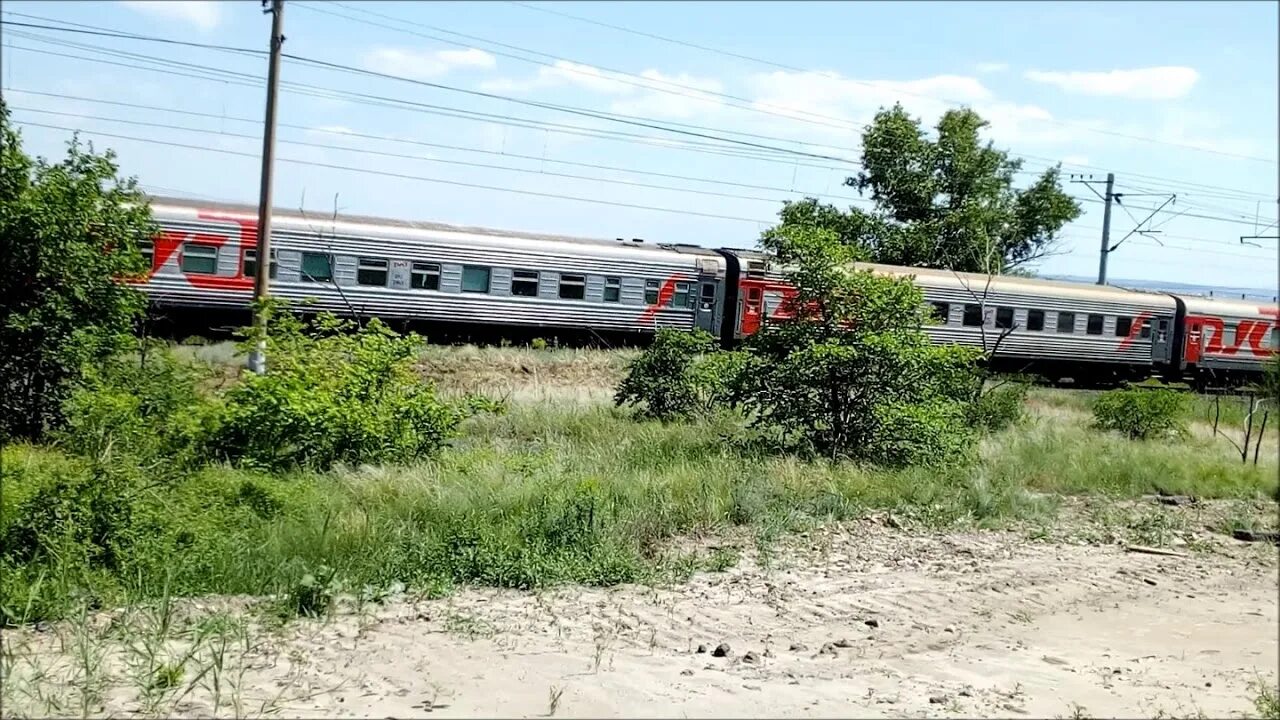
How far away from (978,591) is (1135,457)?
602 cm

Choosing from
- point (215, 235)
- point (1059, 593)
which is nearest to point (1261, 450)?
point (1059, 593)

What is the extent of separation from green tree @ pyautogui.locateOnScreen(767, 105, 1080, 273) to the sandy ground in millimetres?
22724

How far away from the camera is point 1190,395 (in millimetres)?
17969

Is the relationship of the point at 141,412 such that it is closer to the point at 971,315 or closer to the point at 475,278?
the point at 475,278

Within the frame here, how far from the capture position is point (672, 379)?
673 inches

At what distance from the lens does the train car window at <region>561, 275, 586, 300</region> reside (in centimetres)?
2658

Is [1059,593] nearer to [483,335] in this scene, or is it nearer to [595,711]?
[595,711]

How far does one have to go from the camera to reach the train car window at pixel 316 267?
23.5 m

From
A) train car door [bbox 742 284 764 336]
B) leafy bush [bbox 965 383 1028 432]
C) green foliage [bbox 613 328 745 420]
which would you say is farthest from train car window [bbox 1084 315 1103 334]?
green foliage [bbox 613 328 745 420]

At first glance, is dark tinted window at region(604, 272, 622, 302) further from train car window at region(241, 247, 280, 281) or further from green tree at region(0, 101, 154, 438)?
green tree at region(0, 101, 154, 438)

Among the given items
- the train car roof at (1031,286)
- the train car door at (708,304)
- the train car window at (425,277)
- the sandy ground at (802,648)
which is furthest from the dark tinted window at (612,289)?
the sandy ground at (802,648)

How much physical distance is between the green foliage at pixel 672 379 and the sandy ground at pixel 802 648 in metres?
7.80

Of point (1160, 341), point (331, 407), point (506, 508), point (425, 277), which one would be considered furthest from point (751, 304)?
point (506, 508)

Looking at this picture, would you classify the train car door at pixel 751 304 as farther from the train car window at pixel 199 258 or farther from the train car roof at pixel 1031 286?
the train car window at pixel 199 258
